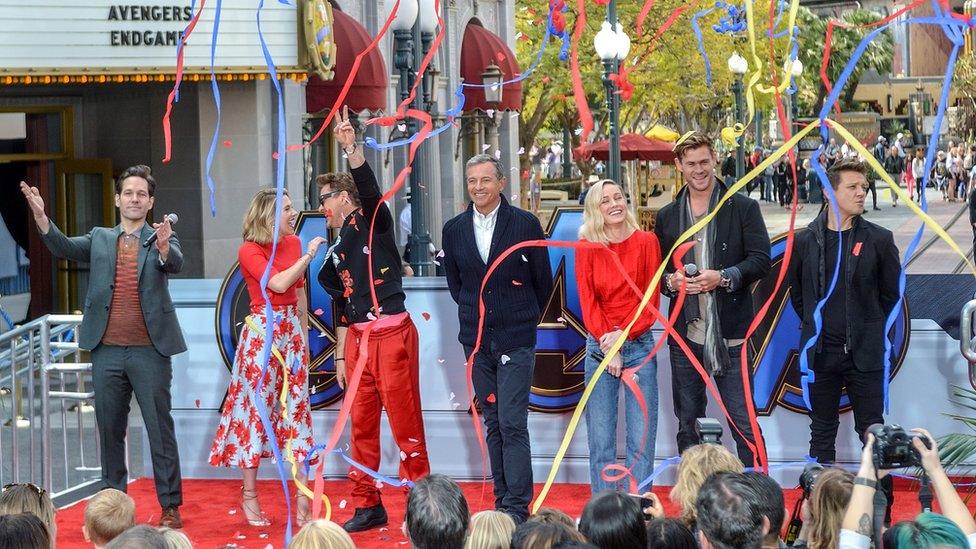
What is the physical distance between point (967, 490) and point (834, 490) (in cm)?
355

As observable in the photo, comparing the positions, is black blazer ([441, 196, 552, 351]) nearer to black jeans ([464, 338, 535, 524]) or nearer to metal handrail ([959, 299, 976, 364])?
black jeans ([464, 338, 535, 524])

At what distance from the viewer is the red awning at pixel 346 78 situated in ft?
63.7

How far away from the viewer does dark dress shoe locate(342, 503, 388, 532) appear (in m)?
7.24

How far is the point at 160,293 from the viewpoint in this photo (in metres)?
7.48

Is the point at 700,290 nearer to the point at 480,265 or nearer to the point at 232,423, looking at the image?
the point at 480,265

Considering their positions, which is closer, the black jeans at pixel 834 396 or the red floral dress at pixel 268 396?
the black jeans at pixel 834 396

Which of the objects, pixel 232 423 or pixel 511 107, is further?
pixel 511 107

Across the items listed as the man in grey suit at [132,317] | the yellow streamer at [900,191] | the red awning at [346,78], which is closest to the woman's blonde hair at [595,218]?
the yellow streamer at [900,191]

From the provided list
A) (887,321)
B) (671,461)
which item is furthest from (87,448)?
(887,321)

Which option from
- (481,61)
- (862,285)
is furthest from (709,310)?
(481,61)

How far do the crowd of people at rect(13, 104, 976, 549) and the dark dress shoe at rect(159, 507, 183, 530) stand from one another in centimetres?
1

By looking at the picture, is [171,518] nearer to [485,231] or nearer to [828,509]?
[485,231]

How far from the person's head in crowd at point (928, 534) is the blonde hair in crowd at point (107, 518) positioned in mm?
2629

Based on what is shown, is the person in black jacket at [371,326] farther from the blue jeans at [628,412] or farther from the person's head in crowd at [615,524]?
the person's head in crowd at [615,524]
